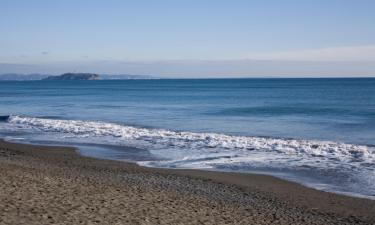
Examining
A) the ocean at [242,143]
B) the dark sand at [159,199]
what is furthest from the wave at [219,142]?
the dark sand at [159,199]

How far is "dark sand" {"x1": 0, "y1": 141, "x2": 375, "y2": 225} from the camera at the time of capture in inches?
428

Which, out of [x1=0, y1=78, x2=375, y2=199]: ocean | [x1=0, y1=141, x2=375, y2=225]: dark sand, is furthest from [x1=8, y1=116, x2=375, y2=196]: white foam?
[x1=0, y1=141, x2=375, y2=225]: dark sand

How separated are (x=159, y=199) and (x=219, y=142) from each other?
47.0 feet

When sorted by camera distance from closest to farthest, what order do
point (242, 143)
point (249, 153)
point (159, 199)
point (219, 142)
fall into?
point (159, 199) → point (249, 153) → point (242, 143) → point (219, 142)

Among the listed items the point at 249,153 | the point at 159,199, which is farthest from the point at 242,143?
the point at 159,199

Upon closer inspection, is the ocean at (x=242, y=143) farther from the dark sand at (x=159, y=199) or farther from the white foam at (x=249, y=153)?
the dark sand at (x=159, y=199)

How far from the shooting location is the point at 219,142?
2720 cm

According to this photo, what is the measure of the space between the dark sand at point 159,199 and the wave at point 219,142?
6.62m

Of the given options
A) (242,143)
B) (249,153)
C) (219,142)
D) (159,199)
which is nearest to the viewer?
(159,199)

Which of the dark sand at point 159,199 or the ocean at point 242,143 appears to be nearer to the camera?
the dark sand at point 159,199

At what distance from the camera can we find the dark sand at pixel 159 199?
10.9 m

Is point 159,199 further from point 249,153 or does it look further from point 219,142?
point 219,142

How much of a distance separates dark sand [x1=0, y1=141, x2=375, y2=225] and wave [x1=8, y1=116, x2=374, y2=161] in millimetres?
6615

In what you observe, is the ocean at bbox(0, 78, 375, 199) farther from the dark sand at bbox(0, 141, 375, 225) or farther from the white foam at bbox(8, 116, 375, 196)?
the dark sand at bbox(0, 141, 375, 225)
